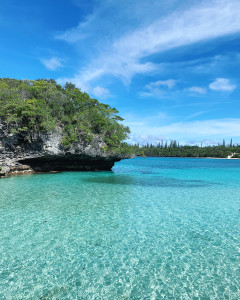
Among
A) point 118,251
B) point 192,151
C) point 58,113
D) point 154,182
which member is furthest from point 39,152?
point 192,151

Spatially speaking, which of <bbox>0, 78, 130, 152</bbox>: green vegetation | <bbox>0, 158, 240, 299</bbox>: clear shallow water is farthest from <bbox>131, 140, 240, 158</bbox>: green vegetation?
<bbox>0, 158, 240, 299</bbox>: clear shallow water

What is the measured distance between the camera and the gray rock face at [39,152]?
19.9m

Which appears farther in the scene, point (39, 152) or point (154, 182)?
point (39, 152)

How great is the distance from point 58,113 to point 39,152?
4.92m

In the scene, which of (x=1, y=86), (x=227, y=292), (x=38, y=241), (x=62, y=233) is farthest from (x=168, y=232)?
(x=1, y=86)

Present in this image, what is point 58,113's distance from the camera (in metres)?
22.0

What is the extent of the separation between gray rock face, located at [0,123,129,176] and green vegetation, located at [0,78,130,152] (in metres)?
0.69

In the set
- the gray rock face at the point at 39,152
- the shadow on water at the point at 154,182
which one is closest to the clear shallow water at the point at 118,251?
the shadow on water at the point at 154,182

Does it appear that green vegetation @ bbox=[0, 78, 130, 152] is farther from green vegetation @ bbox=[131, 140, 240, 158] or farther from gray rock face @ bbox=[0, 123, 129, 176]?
green vegetation @ bbox=[131, 140, 240, 158]

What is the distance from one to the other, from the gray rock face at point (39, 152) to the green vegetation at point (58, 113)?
693 mm

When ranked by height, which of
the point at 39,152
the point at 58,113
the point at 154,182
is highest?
the point at 58,113

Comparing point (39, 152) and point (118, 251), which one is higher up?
point (39, 152)

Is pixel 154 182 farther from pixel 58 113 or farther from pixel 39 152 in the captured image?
pixel 58 113

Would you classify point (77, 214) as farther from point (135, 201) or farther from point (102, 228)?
point (135, 201)
